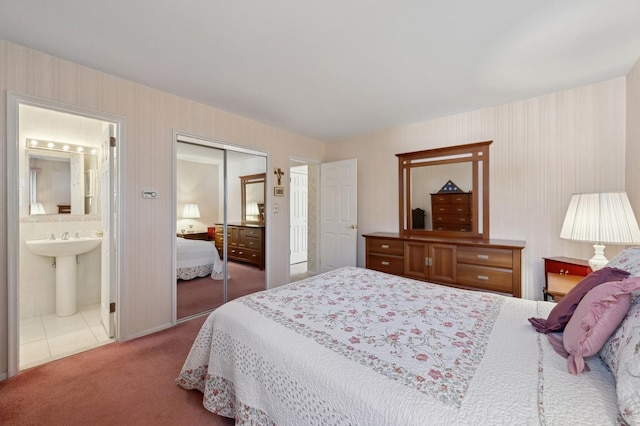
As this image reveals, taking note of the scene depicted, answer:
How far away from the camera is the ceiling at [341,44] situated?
1700 millimetres

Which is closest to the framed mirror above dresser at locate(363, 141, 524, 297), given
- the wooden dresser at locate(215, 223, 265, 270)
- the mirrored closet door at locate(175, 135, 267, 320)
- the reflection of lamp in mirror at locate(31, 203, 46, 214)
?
the wooden dresser at locate(215, 223, 265, 270)

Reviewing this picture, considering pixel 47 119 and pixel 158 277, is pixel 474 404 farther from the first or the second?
pixel 47 119

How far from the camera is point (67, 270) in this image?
3146 millimetres

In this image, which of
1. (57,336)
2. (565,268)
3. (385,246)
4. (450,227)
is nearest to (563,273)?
(565,268)

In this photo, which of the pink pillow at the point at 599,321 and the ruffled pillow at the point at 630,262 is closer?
the pink pillow at the point at 599,321

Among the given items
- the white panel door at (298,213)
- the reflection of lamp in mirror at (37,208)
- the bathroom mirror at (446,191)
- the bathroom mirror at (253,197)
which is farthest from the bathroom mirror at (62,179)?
the bathroom mirror at (446,191)

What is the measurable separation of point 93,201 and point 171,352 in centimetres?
240

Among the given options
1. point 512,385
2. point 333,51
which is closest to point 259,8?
point 333,51

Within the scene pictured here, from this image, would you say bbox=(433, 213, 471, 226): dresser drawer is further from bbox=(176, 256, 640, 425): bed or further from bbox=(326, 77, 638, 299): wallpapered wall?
bbox=(176, 256, 640, 425): bed

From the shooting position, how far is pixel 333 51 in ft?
7.02

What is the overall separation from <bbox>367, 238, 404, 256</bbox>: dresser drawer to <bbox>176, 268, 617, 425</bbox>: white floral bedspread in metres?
1.60

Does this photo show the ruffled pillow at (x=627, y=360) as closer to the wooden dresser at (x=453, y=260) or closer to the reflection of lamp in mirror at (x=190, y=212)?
the wooden dresser at (x=453, y=260)

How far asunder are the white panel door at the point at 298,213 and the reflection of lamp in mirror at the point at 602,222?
14.9ft

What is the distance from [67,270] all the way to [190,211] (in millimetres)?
1542
